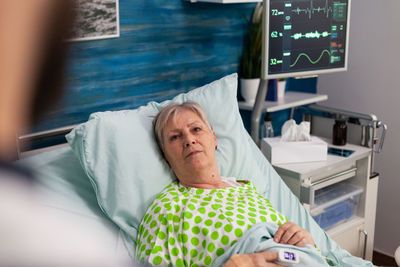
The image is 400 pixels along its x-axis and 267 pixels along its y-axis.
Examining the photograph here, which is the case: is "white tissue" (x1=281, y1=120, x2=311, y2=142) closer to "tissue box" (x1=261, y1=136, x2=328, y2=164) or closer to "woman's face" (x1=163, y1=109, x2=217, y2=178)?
"tissue box" (x1=261, y1=136, x2=328, y2=164)

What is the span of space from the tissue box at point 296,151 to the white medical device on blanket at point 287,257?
88 cm

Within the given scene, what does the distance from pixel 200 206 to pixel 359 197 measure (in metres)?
1.27

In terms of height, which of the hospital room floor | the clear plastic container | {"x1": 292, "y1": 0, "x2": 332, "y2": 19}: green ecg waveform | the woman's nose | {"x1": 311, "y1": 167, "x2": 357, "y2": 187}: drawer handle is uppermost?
{"x1": 292, "y1": 0, "x2": 332, "y2": 19}: green ecg waveform

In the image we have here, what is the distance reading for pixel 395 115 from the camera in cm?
295

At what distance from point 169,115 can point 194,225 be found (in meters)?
0.44

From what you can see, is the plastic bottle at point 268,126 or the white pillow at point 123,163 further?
the plastic bottle at point 268,126

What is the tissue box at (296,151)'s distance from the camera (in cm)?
232

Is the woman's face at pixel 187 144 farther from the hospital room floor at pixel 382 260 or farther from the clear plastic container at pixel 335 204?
the hospital room floor at pixel 382 260

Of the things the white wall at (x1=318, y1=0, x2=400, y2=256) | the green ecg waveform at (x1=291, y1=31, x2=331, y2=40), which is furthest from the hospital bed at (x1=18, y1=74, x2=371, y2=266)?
the white wall at (x1=318, y1=0, x2=400, y2=256)

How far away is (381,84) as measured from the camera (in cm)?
299

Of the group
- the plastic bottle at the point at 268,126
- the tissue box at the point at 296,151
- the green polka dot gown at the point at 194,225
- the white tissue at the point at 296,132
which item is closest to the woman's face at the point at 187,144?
the green polka dot gown at the point at 194,225

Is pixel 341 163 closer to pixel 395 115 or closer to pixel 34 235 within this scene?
pixel 395 115

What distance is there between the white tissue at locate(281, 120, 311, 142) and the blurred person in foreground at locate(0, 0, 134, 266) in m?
2.18

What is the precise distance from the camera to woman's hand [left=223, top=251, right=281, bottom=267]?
4.75 ft
